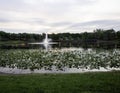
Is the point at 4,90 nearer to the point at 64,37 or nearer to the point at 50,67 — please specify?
the point at 50,67

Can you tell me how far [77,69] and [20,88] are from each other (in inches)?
386

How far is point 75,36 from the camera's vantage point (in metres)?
168

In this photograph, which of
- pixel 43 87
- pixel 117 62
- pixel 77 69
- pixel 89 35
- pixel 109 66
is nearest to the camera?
pixel 43 87

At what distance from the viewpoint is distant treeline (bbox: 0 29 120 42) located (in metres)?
132

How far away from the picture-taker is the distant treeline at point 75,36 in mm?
131625

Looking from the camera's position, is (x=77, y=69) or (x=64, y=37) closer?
(x=77, y=69)

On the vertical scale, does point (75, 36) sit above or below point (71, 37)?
above

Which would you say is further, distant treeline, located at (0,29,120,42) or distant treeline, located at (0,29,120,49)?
distant treeline, located at (0,29,120,42)

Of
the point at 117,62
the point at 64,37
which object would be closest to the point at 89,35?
the point at 64,37

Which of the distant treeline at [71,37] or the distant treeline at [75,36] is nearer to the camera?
the distant treeline at [71,37]

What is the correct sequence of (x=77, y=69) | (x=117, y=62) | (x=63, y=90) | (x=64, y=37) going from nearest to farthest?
(x=63, y=90) → (x=77, y=69) → (x=117, y=62) → (x=64, y=37)

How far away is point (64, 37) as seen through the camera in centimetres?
16200

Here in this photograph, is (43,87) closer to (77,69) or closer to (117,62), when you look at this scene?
(77,69)

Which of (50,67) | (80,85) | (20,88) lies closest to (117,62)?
(50,67)
